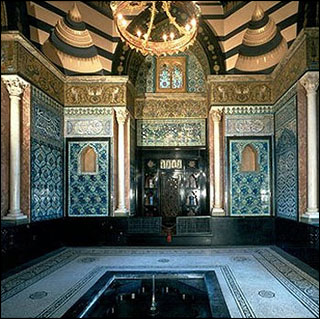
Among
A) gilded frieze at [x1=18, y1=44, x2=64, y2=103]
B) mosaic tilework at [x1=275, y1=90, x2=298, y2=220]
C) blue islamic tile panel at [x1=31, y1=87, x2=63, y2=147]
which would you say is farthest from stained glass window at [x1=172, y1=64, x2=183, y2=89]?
blue islamic tile panel at [x1=31, y1=87, x2=63, y2=147]

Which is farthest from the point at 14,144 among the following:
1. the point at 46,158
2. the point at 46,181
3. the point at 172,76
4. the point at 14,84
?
the point at 172,76

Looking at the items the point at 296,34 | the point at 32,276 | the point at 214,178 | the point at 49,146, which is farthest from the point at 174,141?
the point at 32,276

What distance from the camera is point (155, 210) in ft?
31.5

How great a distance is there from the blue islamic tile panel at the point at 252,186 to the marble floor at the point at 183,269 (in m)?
0.91

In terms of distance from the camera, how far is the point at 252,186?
8070mm

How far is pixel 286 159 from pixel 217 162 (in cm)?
164

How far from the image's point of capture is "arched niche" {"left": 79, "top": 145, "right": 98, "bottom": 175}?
27.0 feet

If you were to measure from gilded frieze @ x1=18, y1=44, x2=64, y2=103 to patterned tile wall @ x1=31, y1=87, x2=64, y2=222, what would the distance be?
17 centimetres

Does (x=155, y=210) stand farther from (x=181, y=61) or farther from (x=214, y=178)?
(x=181, y=61)

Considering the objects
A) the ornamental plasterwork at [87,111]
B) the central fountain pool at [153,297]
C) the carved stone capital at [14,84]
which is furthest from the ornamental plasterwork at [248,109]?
the carved stone capital at [14,84]

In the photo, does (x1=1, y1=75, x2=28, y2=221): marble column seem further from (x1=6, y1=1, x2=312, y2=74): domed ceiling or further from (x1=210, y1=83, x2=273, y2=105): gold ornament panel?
(x1=210, y1=83, x2=273, y2=105): gold ornament panel

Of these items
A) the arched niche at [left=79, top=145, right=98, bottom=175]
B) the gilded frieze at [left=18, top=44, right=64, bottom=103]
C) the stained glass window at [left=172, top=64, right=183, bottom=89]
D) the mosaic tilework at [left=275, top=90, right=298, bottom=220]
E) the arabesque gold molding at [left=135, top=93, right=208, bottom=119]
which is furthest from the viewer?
the stained glass window at [left=172, top=64, right=183, bottom=89]

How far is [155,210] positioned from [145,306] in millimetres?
5653

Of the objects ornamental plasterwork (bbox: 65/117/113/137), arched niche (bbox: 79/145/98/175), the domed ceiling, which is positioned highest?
the domed ceiling
